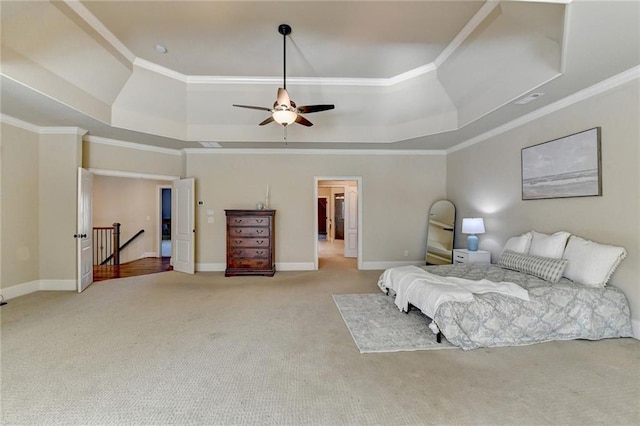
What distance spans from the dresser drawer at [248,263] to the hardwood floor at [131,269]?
5.88 feet

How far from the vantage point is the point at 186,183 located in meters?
6.05

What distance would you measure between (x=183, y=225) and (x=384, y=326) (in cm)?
481

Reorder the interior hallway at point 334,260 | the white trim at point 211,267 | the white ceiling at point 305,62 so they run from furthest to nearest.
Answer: the interior hallway at point 334,260, the white trim at point 211,267, the white ceiling at point 305,62

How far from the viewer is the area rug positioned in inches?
108

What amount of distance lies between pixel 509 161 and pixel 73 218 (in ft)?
24.2

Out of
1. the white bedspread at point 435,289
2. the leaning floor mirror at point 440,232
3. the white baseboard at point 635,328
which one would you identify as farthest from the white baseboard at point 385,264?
the white baseboard at point 635,328

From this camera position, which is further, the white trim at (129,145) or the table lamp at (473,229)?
the white trim at (129,145)

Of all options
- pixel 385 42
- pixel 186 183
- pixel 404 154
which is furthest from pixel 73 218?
pixel 404 154

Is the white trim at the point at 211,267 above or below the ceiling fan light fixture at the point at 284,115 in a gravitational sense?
below

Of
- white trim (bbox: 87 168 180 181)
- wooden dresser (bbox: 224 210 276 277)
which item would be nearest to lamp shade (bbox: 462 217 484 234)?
wooden dresser (bbox: 224 210 276 277)

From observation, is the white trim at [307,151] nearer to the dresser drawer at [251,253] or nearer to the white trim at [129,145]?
the white trim at [129,145]

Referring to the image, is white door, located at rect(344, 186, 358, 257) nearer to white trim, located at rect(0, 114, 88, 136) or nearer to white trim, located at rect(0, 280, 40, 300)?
white trim, located at rect(0, 114, 88, 136)

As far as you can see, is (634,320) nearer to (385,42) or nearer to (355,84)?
(385,42)

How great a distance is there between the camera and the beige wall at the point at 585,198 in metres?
2.90
